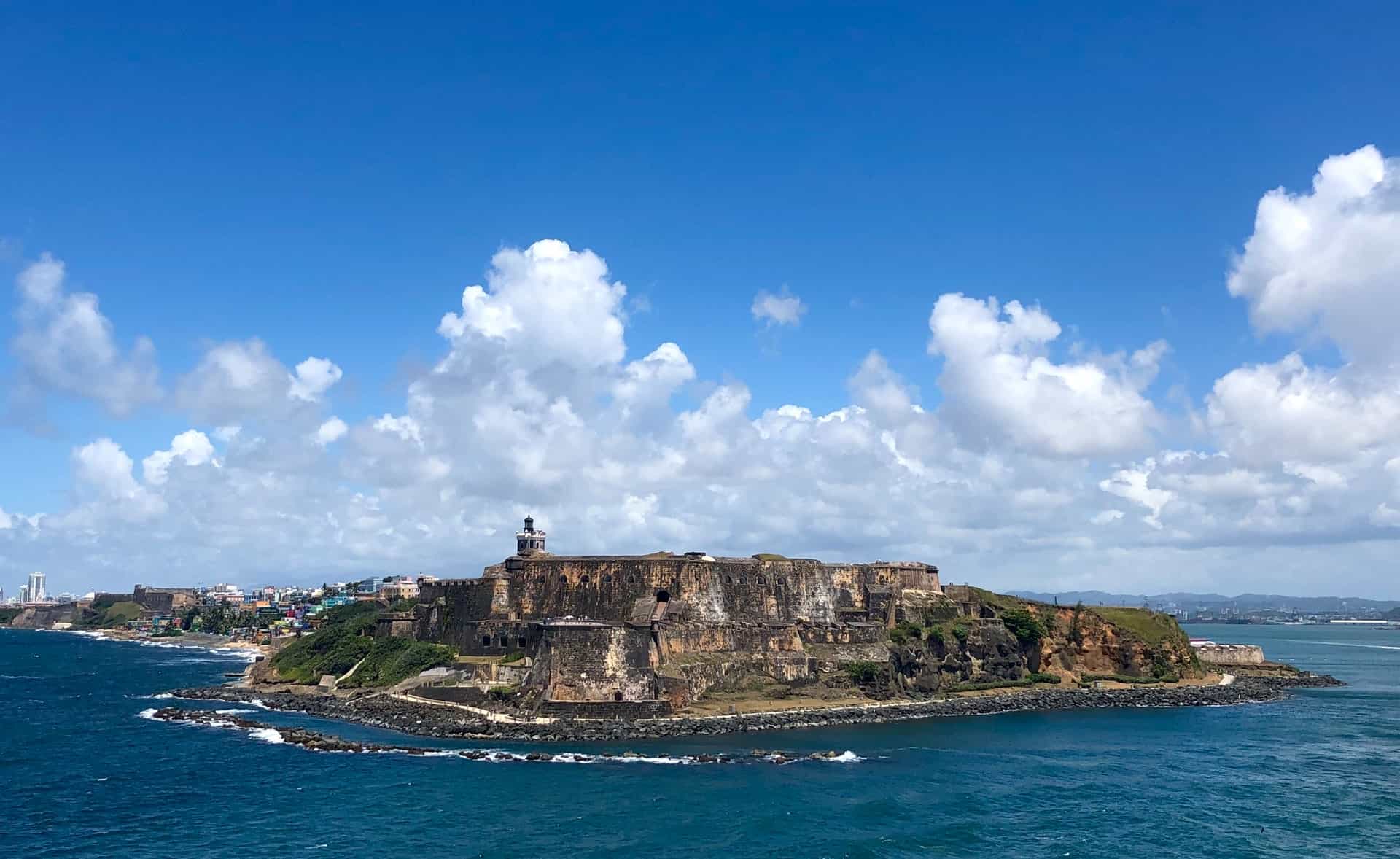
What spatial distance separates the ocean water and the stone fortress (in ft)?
26.9

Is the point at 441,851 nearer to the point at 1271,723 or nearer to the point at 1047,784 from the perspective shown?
the point at 1047,784

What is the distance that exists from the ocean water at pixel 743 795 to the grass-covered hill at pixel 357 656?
10587 millimetres

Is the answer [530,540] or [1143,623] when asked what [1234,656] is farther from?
[530,540]

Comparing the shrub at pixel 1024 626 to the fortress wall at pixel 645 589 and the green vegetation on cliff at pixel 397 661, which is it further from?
the green vegetation on cliff at pixel 397 661

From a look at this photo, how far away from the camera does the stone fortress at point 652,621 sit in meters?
67.8

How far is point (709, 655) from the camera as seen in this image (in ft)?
245

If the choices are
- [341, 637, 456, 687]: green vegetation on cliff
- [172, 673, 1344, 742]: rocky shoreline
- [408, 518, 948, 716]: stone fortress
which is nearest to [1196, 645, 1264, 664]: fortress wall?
[172, 673, 1344, 742]: rocky shoreline

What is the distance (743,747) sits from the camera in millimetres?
59812

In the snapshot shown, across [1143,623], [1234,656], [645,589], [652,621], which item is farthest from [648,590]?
[1234,656]

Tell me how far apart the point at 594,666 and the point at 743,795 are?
21.0 meters

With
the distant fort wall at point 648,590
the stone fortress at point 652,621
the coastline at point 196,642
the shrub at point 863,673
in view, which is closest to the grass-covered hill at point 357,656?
the stone fortress at point 652,621

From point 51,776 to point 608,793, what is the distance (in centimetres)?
3155

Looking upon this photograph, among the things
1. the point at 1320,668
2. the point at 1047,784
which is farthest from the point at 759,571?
the point at 1320,668

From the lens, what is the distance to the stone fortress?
222 ft
